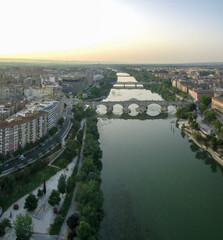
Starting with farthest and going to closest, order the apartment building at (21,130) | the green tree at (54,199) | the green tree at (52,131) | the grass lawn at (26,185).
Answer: the green tree at (52,131)
the apartment building at (21,130)
the grass lawn at (26,185)
the green tree at (54,199)

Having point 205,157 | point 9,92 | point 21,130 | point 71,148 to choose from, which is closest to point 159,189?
point 71,148

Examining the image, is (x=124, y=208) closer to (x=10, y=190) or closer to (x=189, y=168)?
(x=10, y=190)

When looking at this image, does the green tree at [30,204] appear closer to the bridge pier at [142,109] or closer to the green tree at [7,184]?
the green tree at [7,184]

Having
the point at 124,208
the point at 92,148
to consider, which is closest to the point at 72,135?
the point at 92,148

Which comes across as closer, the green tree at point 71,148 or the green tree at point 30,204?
the green tree at point 30,204

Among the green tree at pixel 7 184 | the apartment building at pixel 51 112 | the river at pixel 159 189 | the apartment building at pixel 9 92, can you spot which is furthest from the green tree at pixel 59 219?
the apartment building at pixel 9 92

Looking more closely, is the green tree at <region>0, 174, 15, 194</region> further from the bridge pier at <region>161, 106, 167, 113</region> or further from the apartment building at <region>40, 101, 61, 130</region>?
the bridge pier at <region>161, 106, 167, 113</region>
